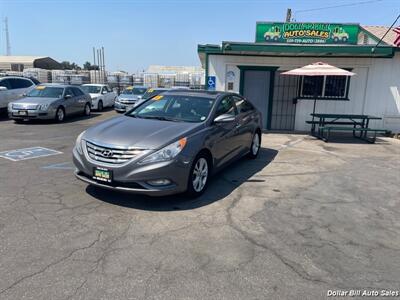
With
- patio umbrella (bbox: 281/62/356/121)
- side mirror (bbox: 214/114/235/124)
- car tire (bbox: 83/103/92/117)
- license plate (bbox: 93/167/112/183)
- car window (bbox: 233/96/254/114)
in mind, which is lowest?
car tire (bbox: 83/103/92/117)

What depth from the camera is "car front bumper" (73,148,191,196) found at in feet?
A: 14.4

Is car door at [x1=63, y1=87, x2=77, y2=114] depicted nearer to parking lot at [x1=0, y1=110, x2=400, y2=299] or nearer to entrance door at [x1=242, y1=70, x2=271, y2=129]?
entrance door at [x1=242, y1=70, x2=271, y2=129]

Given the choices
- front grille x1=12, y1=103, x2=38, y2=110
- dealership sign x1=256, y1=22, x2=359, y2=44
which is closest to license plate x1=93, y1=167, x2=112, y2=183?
front grille x1=12, y1=103, x2=38, y2=110

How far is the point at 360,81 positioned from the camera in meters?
12.2

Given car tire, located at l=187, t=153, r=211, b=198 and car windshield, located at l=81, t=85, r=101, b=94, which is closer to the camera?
car tire, located at l=187, t=153, r=211, b=198

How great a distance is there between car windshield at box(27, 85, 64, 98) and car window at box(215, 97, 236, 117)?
31.9ft

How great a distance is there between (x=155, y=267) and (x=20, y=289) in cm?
116

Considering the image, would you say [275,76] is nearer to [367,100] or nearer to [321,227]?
[367,100]

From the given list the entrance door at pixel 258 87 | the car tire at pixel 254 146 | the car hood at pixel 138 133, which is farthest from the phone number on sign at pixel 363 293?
the entrance door at pixel 258 87

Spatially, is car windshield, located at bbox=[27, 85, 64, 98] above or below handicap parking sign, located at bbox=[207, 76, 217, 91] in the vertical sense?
below

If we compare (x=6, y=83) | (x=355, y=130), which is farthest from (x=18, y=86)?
(x=355, y=130)

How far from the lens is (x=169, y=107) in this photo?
5.98 metres

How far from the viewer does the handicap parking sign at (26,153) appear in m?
7.46

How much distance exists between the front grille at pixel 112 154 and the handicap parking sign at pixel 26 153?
11.8 ft
